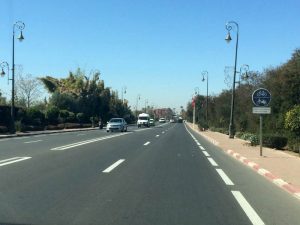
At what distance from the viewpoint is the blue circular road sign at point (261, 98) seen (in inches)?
831

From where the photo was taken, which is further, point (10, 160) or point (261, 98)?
point (261, 98)

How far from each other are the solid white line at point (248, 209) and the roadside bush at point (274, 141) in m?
17.4

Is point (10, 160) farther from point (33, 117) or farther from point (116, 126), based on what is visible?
point (33, 117)

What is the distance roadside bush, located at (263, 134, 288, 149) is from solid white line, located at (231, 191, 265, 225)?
57.1 feet

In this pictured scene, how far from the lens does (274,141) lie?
28.2m

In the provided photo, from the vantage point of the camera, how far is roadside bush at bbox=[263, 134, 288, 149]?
28203mm

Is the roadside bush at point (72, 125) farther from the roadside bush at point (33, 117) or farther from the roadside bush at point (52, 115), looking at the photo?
the roadside bush at point (33, 117)

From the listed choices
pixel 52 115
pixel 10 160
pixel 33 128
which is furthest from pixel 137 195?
pixel 52 115

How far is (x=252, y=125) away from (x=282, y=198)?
96.6ft

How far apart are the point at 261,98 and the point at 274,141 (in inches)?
302

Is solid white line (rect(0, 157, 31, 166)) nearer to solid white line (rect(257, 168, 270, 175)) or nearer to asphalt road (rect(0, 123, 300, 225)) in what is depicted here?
asphalt road (rect(0, 123, 300, 225))

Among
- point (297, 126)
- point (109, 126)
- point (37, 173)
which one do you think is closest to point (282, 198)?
point (37, 173)

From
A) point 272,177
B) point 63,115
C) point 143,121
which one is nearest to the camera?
point 272,177

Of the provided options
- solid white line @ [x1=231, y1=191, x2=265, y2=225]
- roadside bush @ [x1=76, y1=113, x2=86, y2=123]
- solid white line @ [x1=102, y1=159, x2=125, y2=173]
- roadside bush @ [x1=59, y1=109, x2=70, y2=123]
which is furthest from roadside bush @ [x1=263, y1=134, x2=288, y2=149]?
roadside bush @ [x1=76, y1=113, x2=86, y2=123]
